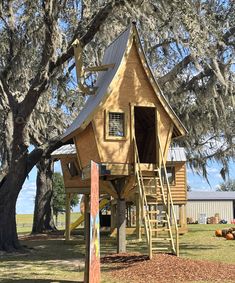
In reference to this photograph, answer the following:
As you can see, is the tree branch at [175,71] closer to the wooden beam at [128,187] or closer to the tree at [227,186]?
the wooden beam at [128,187]

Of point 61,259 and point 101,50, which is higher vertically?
point 101,50

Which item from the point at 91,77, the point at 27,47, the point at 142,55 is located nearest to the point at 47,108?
the point at 91,77

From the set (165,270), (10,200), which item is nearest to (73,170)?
(10,200)

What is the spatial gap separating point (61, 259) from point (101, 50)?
873 centimetres

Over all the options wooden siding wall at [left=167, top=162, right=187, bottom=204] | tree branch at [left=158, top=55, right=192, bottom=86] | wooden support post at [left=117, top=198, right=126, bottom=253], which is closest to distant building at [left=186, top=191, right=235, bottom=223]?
wooden siding wall at [left=167, top=162, right=187, bottom=204]

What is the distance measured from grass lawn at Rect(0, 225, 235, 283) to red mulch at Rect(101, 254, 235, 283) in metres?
0.48

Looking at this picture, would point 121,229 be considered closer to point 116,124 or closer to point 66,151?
point 116,124

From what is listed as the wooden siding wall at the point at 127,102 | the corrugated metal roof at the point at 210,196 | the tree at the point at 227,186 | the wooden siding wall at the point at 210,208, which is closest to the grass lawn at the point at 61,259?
the wooden siding wall at the point at 127,102

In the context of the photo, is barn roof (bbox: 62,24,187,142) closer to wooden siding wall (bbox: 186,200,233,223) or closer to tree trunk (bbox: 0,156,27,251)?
tree trunk (bbox: 0,156,27,251)

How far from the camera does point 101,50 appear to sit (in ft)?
Answer: 61.7

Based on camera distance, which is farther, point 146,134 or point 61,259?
point 146,134

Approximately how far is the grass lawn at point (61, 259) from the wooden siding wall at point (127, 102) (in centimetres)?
301

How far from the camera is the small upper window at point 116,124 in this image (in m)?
12.8

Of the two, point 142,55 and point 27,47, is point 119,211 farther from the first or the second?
point 27,47
